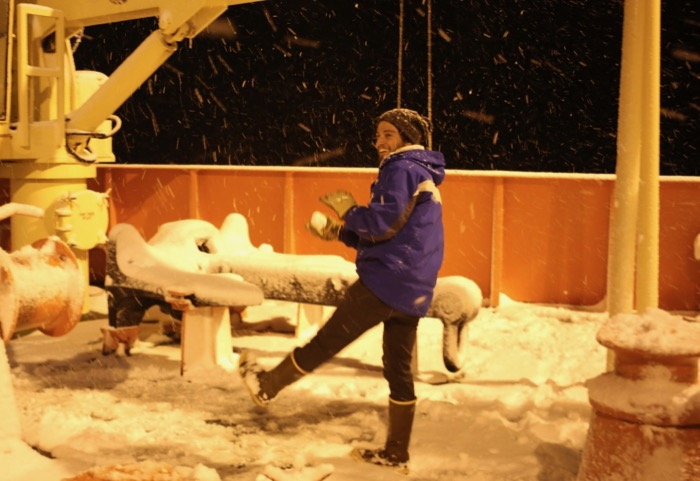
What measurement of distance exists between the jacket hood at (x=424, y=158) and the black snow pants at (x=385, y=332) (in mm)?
599

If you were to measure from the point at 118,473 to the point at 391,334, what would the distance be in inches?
52.4

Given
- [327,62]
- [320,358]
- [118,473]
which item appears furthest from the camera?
[327,62]

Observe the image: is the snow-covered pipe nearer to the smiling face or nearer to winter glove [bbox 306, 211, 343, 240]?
winter glove [bbox 306, 211, 343, 240]

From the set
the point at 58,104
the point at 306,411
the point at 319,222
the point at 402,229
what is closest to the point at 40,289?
the point at 319,222

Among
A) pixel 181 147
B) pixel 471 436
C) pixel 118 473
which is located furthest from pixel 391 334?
pixel 181 147

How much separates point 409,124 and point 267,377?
1.41 m

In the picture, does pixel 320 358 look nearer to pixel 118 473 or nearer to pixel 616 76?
pixel 118 473

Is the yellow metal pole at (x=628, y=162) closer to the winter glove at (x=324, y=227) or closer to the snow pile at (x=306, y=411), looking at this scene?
the snow pile at (x=306, y=411)

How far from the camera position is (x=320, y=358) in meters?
3.62

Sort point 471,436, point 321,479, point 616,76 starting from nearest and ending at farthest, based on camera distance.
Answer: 1. point 321,479
2. point 471,436
3. point 616,76

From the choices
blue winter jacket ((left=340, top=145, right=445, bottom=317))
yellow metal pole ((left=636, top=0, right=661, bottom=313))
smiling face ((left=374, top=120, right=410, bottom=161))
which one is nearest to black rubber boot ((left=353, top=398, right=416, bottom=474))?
blue winter jacket ((left=340, top=145, right=445, bottom=317))

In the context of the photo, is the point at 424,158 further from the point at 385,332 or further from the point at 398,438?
the point at 398,438

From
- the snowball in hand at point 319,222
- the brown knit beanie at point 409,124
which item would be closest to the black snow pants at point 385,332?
the snowball in hand at point 319,222

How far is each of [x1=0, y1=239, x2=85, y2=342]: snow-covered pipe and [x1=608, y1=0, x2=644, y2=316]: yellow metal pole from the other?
2.89 metres
